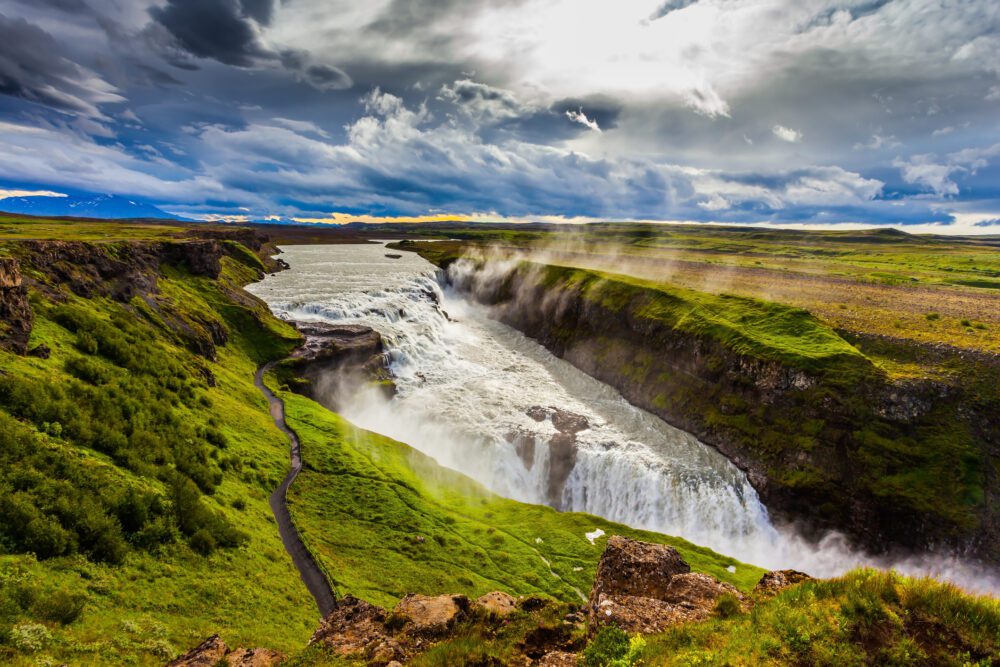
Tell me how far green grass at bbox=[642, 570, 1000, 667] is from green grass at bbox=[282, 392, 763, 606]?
18.6 m

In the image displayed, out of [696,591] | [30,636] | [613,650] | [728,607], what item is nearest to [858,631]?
[728,607]

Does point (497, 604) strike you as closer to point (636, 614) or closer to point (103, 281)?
point (636, 614)

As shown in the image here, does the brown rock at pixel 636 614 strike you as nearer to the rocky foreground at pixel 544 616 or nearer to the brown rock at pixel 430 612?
the rocky foreground at pixel 544 616

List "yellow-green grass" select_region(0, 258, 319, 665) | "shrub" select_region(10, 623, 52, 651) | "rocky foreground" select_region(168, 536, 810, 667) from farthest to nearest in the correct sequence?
"yellow-green grass" select_region(0, 258, 319, 665), "shrub" select_region(10, 623, 52, 651), "rocky foreground" select_region(168, 536, 810, 667)

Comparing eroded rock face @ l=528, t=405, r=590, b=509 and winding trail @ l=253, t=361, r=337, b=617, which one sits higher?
winding trail @ l=253, t=361, r=337, b=617

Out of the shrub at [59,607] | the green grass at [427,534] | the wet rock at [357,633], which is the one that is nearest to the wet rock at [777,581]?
the wet rock at [357,633]

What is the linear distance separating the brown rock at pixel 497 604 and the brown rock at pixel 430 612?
674 mm

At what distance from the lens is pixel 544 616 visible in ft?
43.3

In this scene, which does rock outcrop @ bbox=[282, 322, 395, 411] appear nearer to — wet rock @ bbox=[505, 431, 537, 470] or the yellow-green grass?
wet rock @ bbox=[505, 431, 537, 470]

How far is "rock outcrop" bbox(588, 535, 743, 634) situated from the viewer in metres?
10.8

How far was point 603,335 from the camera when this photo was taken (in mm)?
70000

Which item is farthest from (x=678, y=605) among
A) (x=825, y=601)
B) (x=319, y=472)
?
(x=319, y=472)

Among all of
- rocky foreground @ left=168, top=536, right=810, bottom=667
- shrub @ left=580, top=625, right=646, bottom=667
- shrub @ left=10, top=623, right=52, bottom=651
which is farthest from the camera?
shrub @ left=10, top=623, right=52, bottom=651

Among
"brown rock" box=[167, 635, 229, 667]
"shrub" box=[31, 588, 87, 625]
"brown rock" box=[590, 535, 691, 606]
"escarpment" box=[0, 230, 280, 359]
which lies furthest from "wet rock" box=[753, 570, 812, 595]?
"escarpment" box=[0, 230, 280, 359]
